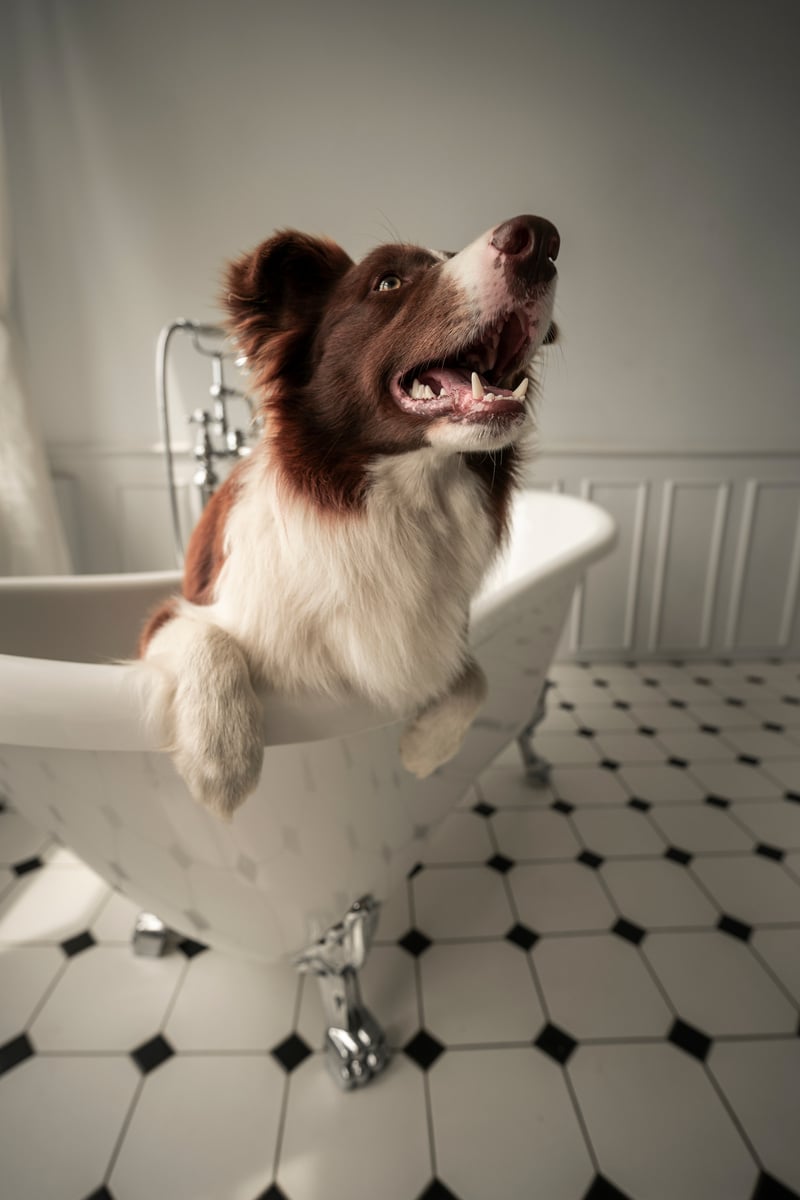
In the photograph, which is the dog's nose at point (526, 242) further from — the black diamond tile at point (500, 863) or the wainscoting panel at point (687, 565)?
the wainscoting panel at point (687, 565)

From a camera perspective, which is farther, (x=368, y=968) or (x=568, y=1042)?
(x=368, y=968)

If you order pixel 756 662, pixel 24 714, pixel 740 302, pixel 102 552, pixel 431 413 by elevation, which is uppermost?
pixel 740 302

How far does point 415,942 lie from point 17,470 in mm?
1803

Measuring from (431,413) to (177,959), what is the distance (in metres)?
1.44

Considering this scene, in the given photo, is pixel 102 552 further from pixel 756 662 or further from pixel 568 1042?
pixel 756 662

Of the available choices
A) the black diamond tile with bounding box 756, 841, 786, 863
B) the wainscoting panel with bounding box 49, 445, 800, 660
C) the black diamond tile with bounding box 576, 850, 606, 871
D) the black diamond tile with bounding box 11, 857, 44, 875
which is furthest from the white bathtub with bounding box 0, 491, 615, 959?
the wainscoting panel with bounding box 49, 445, 800, 660

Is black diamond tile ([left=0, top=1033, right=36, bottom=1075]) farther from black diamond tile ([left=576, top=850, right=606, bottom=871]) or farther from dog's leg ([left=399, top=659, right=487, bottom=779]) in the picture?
black diamond tile ([left=576, top=850, right=606, bottom=871])

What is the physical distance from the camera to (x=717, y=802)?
6.36ft

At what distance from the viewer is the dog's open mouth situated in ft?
2.17

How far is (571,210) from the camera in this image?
2.47 m

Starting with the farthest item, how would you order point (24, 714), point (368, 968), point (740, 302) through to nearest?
1. point (740, 302)
2. point (368, 968)
3. point (24, 714)

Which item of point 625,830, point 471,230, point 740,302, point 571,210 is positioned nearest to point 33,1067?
point 625,830

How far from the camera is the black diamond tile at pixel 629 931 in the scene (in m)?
1.41

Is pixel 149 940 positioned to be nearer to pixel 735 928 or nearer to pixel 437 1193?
pixel 437 1193
